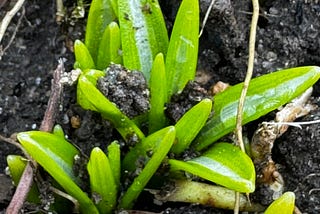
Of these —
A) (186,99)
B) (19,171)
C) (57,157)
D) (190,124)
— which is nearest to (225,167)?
(190,124)

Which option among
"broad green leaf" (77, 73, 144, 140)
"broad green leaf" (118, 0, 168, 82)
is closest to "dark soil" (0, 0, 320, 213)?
"broad green leaf" (77, 73, 144, 140)

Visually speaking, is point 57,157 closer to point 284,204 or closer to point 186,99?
point 186,99

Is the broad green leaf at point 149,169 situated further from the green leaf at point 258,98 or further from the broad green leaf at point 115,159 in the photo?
the green leaf at point 258,98

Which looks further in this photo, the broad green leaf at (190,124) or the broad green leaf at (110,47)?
the broad green leaf at (110,47)

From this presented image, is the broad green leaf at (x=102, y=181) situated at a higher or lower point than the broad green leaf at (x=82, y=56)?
lower

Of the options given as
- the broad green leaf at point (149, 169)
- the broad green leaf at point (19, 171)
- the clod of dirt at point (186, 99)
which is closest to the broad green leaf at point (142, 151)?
the broad green leaf at point (149, 169)
